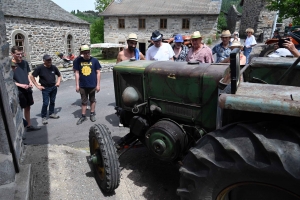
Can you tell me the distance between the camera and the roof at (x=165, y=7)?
77.9 feet

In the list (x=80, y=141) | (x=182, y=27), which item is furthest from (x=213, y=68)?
(x=182, y=27)

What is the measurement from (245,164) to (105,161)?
1.53 meters

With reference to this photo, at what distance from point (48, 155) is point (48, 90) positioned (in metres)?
2.17

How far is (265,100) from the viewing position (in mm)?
1498

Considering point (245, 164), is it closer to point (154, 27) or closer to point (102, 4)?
point (154, 27)

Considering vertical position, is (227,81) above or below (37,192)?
above

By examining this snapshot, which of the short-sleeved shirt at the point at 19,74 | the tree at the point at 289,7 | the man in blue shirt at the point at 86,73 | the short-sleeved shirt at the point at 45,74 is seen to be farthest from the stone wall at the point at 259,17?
the short-sleeved shirt at the point at 19,74

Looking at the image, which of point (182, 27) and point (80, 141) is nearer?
point (80, 141)

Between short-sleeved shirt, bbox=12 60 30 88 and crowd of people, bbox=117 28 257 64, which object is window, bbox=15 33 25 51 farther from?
crowd of people, bbox=117 28 257 64

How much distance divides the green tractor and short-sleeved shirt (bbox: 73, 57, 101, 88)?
1847 millimetres

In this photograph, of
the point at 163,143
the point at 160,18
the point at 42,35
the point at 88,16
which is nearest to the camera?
the point at 163,143

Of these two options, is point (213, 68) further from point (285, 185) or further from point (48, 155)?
point (48, 155)

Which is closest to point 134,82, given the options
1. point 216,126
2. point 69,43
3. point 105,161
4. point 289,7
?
point 105,161

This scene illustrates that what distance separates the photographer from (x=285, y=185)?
1498 mm
